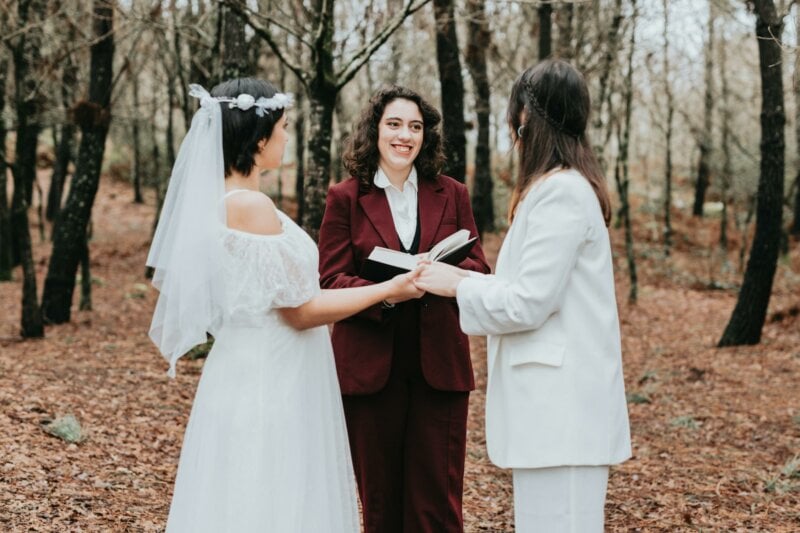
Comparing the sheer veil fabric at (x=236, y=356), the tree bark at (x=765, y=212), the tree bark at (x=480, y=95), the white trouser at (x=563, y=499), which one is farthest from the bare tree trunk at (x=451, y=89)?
the white trouser at (x=563, y=499)

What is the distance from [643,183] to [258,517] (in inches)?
1338

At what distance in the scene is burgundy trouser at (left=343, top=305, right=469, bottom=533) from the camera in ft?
12.7

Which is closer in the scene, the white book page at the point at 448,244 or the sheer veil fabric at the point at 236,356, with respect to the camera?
the sheer veil fabric at the point at 236,356

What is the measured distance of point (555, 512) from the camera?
111 inches

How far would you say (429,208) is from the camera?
402 centimetres

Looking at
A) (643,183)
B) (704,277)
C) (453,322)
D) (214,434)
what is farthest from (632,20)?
(643,183)

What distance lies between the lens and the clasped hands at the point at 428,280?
322cm

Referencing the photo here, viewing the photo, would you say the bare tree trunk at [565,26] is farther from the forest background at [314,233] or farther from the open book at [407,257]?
the open book at [407,257]

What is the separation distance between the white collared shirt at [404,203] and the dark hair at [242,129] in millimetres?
772

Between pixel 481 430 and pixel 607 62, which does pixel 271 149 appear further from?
pixel 607 62

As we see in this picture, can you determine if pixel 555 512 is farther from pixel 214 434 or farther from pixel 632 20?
pixel 632 20

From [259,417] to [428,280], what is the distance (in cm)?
87

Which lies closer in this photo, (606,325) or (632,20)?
(606,325)

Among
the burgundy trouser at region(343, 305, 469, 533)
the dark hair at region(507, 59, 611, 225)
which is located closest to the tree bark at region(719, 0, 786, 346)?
the burgundy trouser at region(343, 305, 469, 533)
